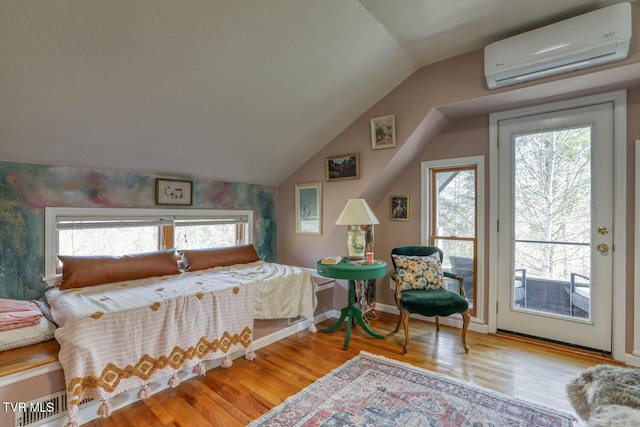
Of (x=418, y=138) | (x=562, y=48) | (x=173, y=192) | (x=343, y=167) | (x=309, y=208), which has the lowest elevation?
(x=309, y=208)

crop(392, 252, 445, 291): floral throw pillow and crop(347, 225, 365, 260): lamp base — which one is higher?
crop(347, 225, 365, 260): lamp base

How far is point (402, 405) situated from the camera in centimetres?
191

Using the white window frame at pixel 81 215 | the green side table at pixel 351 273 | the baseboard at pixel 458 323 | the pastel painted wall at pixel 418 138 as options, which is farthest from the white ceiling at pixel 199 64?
the baseboard at pixel 458 323

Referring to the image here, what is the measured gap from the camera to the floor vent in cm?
160

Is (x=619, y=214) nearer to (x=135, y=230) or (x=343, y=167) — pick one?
(x=343, y=167)

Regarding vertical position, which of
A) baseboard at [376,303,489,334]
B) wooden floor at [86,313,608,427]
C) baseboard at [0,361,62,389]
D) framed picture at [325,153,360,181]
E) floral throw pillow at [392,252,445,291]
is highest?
framed picture at [325,153,360,181]

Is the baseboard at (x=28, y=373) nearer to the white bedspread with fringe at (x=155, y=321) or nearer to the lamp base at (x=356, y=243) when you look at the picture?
the white bedspread with fringe at (x=155, y=321)

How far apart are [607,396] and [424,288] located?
1.68 m

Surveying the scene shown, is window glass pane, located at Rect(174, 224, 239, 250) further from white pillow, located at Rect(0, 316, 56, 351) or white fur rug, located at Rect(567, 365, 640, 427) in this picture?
white fur rug, located at Rect(567, 365, 640, 427)

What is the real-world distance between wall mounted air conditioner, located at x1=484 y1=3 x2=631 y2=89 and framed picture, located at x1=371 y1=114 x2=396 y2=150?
0.92 metres

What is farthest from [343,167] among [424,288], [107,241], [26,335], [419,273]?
[26,335]

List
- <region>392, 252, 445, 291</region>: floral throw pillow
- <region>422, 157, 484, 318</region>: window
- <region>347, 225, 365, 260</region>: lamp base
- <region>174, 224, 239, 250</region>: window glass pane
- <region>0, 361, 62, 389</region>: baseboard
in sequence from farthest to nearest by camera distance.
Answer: <region>174, 224, 239, 250</region>: window glass pane, <region>422, 157, 484, 318</region>: window, <region>347, 225, 365, 260</region>: lamp base, <region>392, 252, 445, 291</region>: floral throw pillow, <region>0, 361, 62, 389</region>: baseboard

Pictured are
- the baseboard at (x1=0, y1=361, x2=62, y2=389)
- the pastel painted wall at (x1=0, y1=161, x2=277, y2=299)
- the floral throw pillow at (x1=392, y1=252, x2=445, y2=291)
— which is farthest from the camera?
the floral throw pillow at (x1=392, y1=252, x2=445, y2=291)

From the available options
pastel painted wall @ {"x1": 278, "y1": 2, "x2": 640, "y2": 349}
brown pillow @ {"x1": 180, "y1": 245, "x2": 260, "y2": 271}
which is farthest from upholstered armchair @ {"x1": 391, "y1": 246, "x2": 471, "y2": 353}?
brown pillow @ {"x1": 180, "y1": 245, "x2": 260, "y2": 271}
